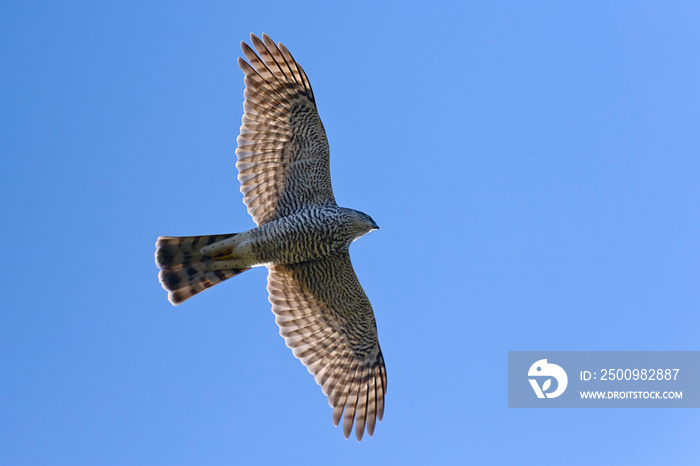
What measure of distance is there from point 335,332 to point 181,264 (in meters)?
2.44

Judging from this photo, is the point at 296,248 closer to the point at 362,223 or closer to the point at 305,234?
the point at 305,234

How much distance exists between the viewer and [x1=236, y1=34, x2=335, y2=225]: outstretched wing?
12.6m

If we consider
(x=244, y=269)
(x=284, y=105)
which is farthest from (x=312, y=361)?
(x=284, y=105)

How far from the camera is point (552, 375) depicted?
15.4 m

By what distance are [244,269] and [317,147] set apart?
194 centimetres

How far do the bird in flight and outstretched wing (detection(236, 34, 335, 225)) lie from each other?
1cm

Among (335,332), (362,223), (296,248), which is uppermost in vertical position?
(362,223)

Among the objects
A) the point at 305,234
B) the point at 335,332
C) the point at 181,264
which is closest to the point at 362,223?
the point at 305,234

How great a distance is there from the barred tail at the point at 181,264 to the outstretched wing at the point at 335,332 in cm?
112

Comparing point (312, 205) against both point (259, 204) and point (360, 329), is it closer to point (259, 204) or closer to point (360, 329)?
point (259, 204)

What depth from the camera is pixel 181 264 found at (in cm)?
1234

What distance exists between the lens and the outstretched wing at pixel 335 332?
42.3 ft

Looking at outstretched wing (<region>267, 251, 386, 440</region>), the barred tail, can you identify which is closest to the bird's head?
outstretched wing (<region>267, 251, 386, 440</region>)

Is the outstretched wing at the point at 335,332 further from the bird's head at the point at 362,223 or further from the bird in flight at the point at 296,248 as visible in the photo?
the bird's head at the point at 362,223
